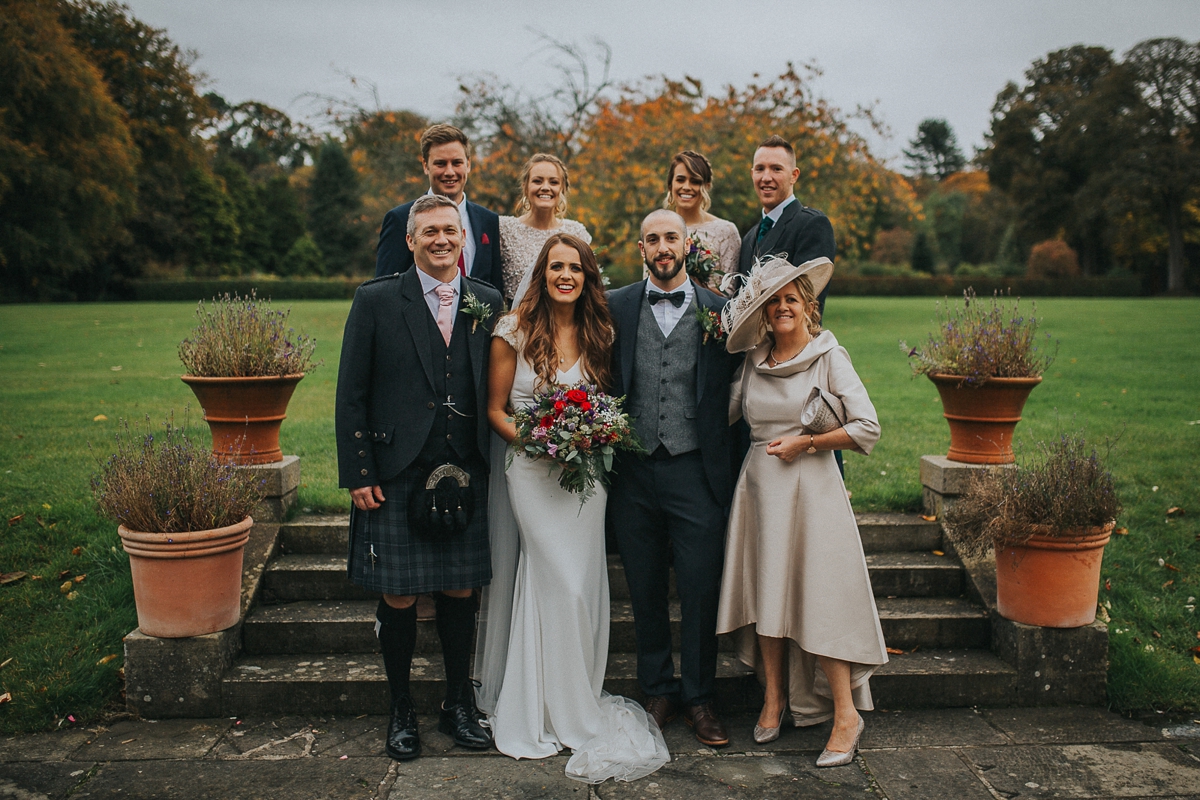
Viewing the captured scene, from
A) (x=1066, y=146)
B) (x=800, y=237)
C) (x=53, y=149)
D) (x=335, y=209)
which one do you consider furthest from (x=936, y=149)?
(x=800, y=237)

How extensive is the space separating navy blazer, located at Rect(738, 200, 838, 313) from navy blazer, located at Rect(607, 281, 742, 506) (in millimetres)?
710

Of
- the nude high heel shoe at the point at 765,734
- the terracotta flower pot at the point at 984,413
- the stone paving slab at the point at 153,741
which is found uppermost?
the terracotta flower pot at the point at 984,413

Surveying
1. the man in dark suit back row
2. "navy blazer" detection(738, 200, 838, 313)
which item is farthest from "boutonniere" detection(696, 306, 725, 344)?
the man in dark suit back row

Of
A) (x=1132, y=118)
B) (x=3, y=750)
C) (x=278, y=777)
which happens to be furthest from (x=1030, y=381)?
(x=1132, y=118)

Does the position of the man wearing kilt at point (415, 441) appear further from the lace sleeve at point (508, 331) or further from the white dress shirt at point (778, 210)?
the white dress shirt at point (778, 210)

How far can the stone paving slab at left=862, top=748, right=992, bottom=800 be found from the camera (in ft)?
11.1

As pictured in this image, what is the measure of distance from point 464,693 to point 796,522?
171 cm

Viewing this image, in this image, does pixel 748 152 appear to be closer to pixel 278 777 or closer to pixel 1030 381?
pixel 1030 381

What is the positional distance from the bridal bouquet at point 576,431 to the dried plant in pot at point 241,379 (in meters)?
1.87

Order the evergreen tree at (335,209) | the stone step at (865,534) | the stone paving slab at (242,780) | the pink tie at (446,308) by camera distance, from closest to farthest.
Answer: the stone paving slab at (242,780) → the pink tie at (446,308) → the stone step at (865,534) → the evergreen tree at (335,209)

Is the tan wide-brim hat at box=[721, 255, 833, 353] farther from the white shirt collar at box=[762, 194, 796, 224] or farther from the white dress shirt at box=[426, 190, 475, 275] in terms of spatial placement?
the white dress shirt at box=[426, 190, 475, 275]

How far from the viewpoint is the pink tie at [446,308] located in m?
3.81

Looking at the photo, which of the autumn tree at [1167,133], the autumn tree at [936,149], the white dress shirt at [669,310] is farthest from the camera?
the autumn tree at [936,149]

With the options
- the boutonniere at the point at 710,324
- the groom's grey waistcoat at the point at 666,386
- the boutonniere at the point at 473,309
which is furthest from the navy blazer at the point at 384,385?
the boutonniere at the point at 710,324
